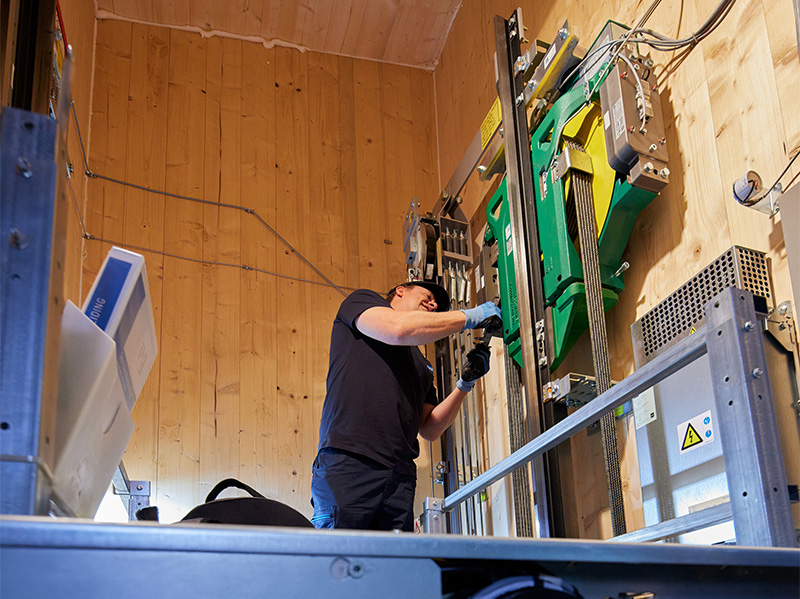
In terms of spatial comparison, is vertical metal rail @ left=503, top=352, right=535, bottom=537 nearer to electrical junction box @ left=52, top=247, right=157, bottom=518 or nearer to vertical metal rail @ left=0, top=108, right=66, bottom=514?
electrical junction box @ left=52, top=247, right=157, bottom=518

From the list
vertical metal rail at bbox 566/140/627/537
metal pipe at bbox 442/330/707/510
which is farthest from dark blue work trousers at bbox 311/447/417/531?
vertical metal rail at bbox 566/140/627/537

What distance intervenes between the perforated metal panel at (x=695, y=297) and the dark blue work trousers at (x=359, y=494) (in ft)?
2.76

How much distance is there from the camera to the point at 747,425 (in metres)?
1.30

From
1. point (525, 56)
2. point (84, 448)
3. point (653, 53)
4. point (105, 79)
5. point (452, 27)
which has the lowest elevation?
point (84, 448)

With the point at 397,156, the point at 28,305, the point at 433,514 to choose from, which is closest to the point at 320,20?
the point at 397,156

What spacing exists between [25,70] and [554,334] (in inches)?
71.0

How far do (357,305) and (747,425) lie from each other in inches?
64.9

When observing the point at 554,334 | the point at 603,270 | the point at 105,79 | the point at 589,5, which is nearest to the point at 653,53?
the point at 589,5

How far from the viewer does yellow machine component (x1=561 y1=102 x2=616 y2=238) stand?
2531mm

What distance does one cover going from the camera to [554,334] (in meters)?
2.72

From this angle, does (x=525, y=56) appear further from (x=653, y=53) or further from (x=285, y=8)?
(x=285, y=8)

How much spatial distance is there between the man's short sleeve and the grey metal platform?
6.30ft

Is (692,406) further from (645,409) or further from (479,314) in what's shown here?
(479,314)

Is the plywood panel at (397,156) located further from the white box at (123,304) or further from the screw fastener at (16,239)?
the screw fastener at (16,239)
